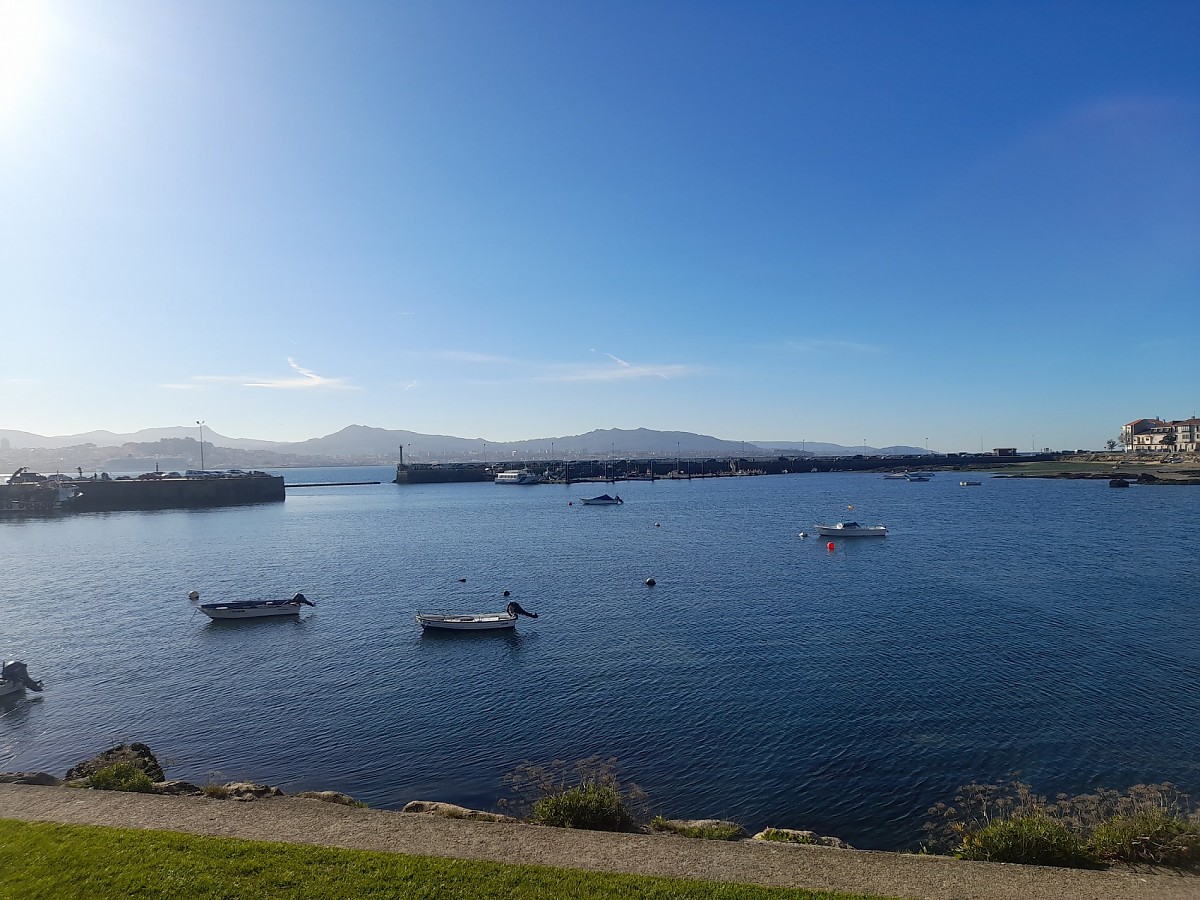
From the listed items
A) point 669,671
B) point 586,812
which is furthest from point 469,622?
point 586,812

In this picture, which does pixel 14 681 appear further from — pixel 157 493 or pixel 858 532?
pixel 157 493

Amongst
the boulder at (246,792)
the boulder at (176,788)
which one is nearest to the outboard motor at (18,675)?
the boulder at (176,788)

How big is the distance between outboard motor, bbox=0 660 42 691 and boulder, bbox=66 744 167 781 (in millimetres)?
12097

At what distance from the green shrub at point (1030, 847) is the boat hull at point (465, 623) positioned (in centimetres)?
2501

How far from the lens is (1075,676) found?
2481 centimetres

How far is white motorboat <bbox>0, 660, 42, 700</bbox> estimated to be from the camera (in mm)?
25531

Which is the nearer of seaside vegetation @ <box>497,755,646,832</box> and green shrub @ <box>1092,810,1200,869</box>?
green shrub @ <box>1092,810,1200,869</box>

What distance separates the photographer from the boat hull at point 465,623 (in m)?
33.6

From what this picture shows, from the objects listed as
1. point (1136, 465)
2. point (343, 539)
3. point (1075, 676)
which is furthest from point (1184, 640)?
point (1136, 465)

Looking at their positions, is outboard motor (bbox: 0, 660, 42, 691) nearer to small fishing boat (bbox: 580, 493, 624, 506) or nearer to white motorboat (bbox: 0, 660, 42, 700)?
white motorboat (bbox: 0, 660, 42, 700)

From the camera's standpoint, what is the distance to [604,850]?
10523 millimetres

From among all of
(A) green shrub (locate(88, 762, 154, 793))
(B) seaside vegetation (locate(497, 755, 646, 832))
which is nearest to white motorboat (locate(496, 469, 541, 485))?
(B) seaside vegetation (locate(497, 755, 646, 832))

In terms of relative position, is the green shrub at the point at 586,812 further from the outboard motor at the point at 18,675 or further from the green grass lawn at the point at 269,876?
the outboard motor at the point at 18,675

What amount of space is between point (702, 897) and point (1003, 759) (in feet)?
45.0
